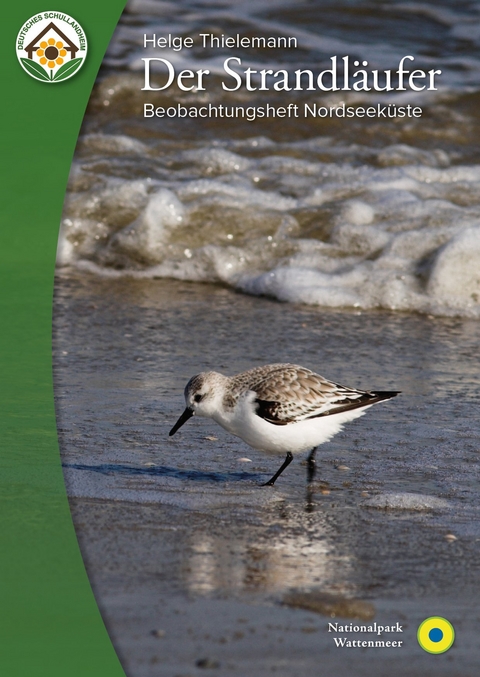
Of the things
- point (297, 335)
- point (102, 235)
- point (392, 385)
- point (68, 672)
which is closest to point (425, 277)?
point (297, 335)

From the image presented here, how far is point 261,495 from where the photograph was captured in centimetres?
442

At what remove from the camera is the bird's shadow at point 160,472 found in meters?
4.54

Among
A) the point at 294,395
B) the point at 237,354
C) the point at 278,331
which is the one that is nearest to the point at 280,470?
the point at 294,395

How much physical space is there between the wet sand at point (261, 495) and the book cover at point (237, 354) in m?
0.02

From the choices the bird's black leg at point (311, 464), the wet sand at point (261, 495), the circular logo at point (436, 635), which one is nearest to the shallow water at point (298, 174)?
the wet sand at point (261, 495)

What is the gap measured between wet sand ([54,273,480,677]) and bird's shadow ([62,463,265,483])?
0.5 inches

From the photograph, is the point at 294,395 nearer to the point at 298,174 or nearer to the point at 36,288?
the point at 36,288

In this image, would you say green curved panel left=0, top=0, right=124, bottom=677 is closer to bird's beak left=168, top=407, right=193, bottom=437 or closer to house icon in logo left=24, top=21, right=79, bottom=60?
house icon in logo left=24, top=21, right=79, bottom=60

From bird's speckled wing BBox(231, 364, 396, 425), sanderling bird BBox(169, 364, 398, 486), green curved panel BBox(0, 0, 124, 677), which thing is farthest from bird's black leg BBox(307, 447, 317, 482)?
green curved panel BBox(0, 0, 124, 677)

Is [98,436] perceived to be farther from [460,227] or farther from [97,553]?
[460,227]

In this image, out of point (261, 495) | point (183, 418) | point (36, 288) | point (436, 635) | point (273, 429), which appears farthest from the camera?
point (183, 418)

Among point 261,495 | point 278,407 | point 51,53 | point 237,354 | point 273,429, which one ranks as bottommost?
point 261,495

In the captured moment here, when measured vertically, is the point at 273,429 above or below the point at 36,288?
below

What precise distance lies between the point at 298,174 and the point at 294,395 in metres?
5.47
